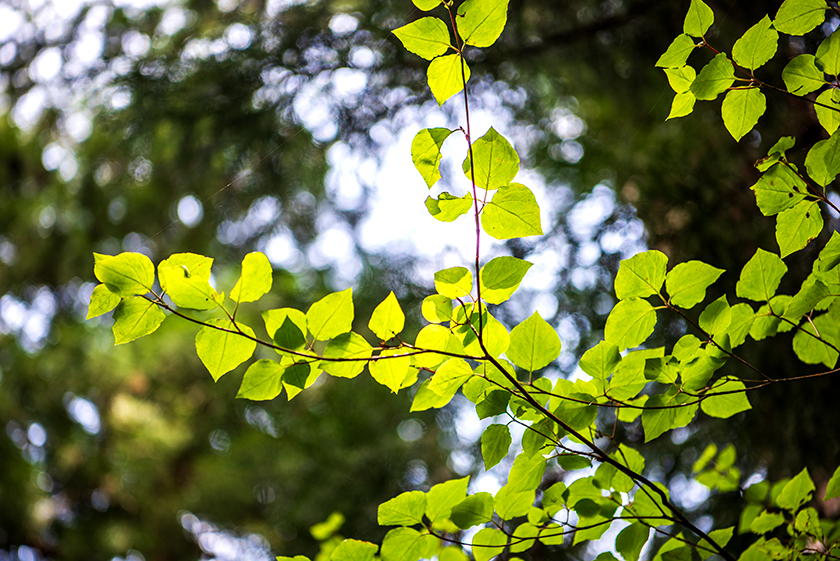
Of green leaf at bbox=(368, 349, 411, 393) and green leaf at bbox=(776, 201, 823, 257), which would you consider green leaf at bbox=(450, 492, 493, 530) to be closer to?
green leaf at bbox=(368, 349, 411, 393)

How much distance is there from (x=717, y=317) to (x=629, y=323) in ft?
0.30

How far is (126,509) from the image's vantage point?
5.51m

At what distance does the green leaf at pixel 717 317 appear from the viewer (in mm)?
540

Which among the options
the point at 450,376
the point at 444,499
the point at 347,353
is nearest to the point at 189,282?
the point at 347,353

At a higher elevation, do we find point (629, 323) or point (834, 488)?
point (629, 323)

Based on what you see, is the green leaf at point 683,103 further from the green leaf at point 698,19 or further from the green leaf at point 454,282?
the green leaf at point 454,282

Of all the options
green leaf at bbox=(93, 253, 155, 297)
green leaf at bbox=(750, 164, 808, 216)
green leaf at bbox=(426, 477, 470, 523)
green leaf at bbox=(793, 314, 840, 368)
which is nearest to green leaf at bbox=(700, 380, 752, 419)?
green leaf at bbox=(793, 314, 840, 368)

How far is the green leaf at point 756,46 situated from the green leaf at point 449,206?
31cm

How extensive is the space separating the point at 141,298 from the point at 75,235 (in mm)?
3895

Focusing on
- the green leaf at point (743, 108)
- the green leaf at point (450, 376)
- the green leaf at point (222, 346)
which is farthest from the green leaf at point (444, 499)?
the green leaf at point (743, 108)

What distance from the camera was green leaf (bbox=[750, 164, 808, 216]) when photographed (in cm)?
53

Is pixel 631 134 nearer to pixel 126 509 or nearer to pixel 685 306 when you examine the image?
pixel 685 306

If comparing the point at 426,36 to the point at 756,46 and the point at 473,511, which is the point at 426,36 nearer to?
the point at 756,46

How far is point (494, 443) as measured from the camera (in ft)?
1.80
